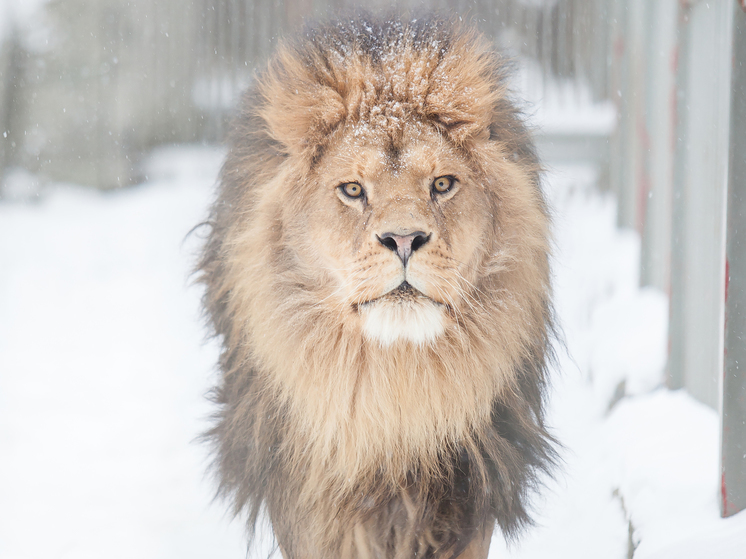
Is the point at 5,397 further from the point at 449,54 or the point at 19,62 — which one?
the point at 19,62

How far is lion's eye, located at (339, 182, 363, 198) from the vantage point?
6.08 feet

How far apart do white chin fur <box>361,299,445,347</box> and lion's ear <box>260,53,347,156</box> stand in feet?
1.61

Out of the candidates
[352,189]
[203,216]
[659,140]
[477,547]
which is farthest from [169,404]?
[659,140]

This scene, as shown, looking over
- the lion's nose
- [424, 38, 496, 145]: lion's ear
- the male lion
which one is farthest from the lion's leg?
[424, 38, 496, 145]: lion's ear

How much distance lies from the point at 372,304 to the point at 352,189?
0.32 meters

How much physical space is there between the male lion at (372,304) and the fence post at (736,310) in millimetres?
567

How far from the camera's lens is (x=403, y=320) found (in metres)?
1.74

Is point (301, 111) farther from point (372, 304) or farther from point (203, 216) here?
point (203, 216)

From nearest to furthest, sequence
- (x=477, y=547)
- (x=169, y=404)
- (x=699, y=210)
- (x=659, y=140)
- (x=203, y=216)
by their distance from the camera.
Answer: (x=477, y=547)
(x=699, y=210)
(x=169, y=404)
(x=659, y=140)
(x=203, y=216)

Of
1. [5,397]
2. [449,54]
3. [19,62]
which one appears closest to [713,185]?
[449,54]

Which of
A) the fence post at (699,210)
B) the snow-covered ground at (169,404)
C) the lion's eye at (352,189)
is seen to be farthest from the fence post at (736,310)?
the lion's eye at (352,189)

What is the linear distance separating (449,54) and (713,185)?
1887 millimetres

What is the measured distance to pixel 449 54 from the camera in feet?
6.41

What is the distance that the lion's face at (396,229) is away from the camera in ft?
5.64
